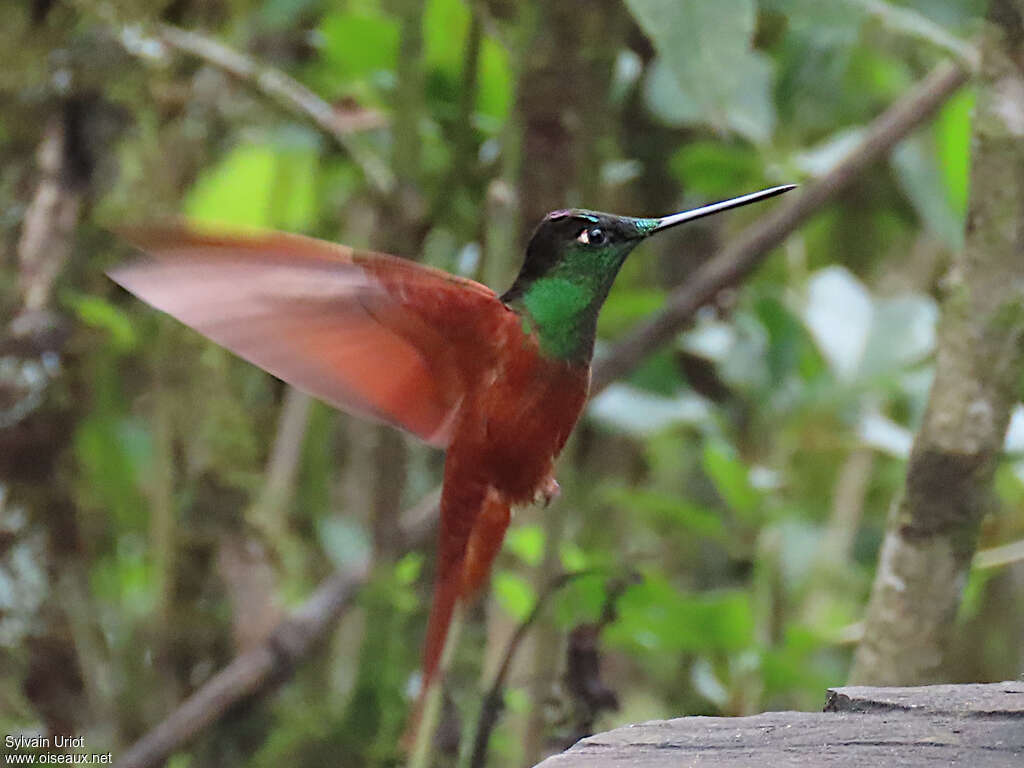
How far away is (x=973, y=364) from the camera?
2.63 feet

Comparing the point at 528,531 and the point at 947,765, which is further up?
the point at 528,531

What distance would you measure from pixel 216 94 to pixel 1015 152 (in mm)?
1129

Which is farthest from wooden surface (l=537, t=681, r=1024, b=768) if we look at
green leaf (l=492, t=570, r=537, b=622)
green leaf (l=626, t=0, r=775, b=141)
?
green leaf (l=492, t=570, r=537, b=622)

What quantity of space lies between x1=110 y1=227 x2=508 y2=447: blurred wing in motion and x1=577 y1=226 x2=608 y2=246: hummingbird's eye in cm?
7

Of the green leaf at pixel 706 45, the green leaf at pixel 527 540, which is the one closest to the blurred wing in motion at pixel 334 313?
the green leaf at pixel 706 45

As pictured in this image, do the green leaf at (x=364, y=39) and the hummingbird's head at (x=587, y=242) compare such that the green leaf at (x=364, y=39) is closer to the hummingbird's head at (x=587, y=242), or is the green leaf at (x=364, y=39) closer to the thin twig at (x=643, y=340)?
the thin twig at (x=643, y=340)

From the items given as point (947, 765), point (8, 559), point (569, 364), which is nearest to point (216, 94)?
point (8, 559)

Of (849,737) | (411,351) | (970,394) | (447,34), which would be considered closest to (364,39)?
(447,34)

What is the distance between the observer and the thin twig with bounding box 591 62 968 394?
4.01 feet

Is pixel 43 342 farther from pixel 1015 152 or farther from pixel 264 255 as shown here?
pixel 1015 152

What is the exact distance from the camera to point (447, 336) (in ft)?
2.54

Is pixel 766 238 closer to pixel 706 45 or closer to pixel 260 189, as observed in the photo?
pixel 706 45

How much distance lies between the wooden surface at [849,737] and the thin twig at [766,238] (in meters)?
0.63

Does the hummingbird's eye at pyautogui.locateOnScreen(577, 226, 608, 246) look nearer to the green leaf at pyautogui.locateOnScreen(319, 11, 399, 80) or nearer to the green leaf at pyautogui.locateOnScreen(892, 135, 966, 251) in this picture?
the green leaf at pyautogui.locateOnScreen(319, 11, 399, 80)
